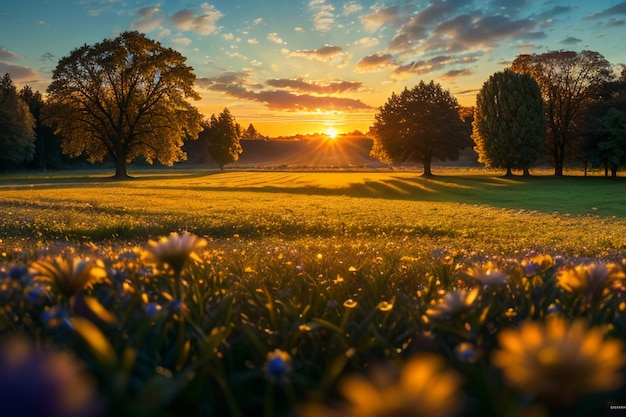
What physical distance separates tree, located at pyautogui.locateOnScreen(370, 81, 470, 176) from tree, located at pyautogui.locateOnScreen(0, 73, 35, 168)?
49.4 metres

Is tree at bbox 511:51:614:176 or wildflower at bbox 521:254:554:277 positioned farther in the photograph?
tree at bbox 511:51:614:176

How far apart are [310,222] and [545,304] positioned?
1307cm

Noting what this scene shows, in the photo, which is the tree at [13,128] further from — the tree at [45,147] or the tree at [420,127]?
the tree at [420,127]

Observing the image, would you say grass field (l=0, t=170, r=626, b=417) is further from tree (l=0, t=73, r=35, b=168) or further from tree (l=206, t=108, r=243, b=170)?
tree (l=206, t=108, r=243, b=170)

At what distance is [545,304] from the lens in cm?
233

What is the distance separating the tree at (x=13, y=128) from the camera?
207 ft

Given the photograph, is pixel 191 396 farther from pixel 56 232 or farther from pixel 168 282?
pixel 56 232

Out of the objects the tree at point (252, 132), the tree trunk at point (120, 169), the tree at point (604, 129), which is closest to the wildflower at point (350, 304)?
the tree trunk at point (120, 169)

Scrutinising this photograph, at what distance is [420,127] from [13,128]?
2149 inches

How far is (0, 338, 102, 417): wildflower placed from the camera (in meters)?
0.54

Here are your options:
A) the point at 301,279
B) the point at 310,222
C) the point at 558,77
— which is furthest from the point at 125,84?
the point at 301,279

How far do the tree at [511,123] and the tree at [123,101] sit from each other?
104 ft

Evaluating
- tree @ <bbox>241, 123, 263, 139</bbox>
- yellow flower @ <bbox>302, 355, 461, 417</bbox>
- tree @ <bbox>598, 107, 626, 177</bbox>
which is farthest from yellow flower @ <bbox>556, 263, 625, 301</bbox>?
tree @ <bbox>241, 123, 263, 139</bbox>

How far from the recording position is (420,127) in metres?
49.1
